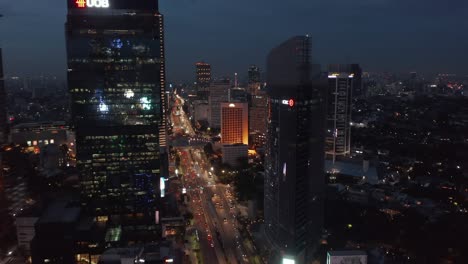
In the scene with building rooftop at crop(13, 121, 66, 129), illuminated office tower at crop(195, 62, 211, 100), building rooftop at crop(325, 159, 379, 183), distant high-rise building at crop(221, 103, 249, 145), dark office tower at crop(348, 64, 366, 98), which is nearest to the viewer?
building rooftop at crop(325, 159, 379, 183)

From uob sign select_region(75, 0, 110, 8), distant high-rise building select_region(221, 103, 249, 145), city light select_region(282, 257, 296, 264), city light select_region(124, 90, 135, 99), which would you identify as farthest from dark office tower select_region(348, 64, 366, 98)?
city light select_region(282, 257, 296, 264)

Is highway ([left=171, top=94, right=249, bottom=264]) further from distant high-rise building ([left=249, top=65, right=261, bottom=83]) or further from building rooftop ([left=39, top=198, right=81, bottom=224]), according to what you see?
distant high-rise building ([left=249, top=65, right=261, bottom=83])

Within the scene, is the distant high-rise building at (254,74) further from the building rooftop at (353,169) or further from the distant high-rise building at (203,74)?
the building rooftop at (353,169)

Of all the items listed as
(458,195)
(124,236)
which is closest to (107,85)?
(124,236)

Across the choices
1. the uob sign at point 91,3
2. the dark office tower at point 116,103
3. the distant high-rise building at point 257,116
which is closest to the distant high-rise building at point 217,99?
the distant high-rise building at point 257,116

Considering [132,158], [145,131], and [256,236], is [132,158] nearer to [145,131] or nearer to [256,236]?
[145,131]

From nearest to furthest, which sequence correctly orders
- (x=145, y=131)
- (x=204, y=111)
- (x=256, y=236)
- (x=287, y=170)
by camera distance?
(x=287, y=170), (x=256, y=236), (x=145, y=131), (x=204, y=111)

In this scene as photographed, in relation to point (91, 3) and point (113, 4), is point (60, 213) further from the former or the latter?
point (113, 4)
